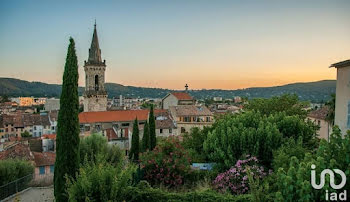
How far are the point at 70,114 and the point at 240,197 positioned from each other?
6.91 metres

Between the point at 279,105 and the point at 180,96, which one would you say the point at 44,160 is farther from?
the point at 180,96

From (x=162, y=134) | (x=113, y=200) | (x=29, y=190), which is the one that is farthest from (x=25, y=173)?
(x=162, y=134)

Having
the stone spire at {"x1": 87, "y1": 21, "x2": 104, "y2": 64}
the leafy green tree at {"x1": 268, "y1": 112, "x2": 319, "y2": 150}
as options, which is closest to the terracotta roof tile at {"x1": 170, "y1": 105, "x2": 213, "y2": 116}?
the stone spire at {"x1": 87, "y1": 21, "x2": 104, "y2": 64}

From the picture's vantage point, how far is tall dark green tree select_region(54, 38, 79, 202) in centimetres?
983

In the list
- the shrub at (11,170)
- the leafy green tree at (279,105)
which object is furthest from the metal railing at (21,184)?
the leafy green tree at (279,105)

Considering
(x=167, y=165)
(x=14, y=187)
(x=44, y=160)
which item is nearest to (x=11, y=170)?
(x=14, y=187)

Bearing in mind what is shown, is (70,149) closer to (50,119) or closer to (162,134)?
(162,134)

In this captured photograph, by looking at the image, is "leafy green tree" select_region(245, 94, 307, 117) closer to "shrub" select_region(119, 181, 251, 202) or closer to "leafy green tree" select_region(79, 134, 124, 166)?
"leafy green tree" select_region(79, 134, 124, 166)

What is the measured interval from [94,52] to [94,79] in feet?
18.4

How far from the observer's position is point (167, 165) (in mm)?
11273

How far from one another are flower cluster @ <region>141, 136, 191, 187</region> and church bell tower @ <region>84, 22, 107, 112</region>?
45.4 metres

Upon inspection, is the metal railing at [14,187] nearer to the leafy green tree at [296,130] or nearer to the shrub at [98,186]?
the shrub at [98,186]

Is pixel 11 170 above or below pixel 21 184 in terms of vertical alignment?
above

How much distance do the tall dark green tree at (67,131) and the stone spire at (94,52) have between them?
4550cm
